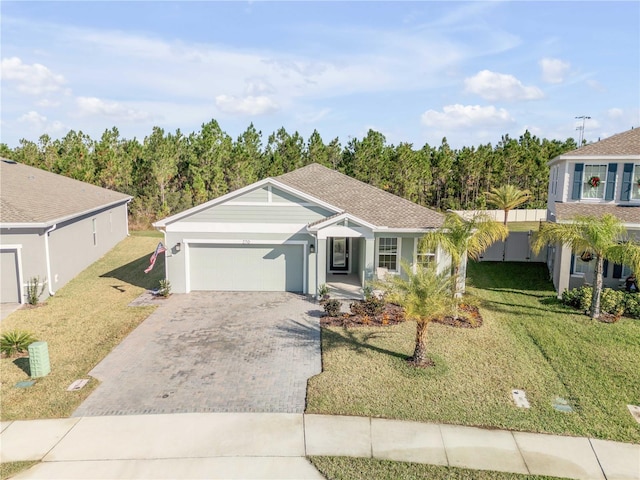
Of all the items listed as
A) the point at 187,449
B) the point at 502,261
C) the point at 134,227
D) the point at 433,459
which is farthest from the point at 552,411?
the point at 134,227

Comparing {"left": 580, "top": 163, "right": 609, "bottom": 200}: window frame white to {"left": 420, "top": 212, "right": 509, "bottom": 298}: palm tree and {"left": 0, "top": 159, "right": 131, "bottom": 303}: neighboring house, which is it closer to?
{"left": 420, "top": 212, "right": 509, "bottom": 298}: palm tree

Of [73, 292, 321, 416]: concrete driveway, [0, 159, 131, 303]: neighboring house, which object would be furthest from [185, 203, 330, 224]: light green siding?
[0, 159, 131, 303]: neighboring house

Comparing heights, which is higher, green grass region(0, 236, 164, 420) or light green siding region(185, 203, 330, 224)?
light green siding region(185, 203, 330, 224)

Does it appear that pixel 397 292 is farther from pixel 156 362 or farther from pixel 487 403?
pixel 156 362

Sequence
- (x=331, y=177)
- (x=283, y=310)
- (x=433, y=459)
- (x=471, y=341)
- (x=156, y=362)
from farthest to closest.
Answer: (x=331, y=177) < (x=283, y=310) < (x=471, y=341) < (x=156, y=362) < (x=433, y=459)

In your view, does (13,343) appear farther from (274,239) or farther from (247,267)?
(274,239)
